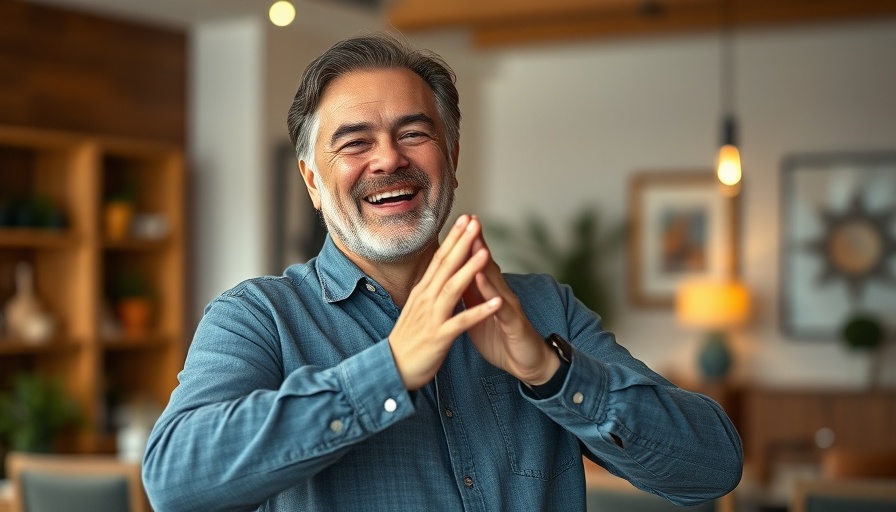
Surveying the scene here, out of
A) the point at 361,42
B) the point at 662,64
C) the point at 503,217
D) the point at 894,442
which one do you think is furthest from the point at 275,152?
the point at 361,42

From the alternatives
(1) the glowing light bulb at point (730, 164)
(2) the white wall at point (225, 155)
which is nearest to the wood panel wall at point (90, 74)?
(2) the white wall at point (225, 155)

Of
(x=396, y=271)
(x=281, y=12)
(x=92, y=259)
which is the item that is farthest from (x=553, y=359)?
(x=92, y=259)

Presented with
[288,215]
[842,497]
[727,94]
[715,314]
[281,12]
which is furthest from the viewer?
[727,94]

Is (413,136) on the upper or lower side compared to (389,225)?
upper

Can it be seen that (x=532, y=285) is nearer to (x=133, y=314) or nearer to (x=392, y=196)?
(x=392, y=196)

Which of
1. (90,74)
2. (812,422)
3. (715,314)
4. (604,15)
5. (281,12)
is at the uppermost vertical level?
(604,15)

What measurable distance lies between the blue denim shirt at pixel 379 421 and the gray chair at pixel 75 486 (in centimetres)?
230

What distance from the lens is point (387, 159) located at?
1560mm

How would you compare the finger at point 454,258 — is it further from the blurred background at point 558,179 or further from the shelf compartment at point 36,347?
the shelf compartment at point 36,347

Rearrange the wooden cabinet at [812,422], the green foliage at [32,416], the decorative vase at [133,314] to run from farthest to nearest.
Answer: the wooden cabinet at [812,422] < the decorative vase at [133,314] < the green foliage at [32,416]

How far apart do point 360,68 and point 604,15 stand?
6.44 metres

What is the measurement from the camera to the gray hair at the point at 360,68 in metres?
1.62

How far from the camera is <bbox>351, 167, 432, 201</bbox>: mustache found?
5.17ft

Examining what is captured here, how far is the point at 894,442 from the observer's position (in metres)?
7.34
